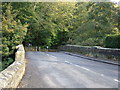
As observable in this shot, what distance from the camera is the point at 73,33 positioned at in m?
37.7

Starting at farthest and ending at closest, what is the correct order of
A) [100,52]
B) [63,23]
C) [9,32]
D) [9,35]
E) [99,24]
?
[63,23] → [99,24] → [100,52] → [9,35] → [9,32]

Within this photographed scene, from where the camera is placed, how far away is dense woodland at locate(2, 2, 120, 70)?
69.2 feet

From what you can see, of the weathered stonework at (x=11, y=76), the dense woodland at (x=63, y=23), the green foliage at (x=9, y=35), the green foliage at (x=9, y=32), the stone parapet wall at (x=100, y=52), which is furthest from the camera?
the dense woodland at (x=63, y=23)

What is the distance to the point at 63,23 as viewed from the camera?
4009 cm

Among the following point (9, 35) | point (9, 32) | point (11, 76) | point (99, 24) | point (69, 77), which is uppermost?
point (99, 24)

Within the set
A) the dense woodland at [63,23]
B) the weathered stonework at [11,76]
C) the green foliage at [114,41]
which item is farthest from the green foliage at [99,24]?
the weathered stonework at [11,76]

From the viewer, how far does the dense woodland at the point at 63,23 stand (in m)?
21.1

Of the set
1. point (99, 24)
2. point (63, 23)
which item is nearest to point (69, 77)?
point (99, 24)

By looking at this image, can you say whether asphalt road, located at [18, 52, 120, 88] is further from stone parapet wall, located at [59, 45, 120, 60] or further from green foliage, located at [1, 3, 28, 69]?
green foliage, located at [1, 3, 28, 69]

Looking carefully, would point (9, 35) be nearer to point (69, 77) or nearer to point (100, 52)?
point (100, 52)

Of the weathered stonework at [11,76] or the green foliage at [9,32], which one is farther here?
the green foliage at [9,32]

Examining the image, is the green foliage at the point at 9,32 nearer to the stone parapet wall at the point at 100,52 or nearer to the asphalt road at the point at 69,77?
the asphalt road at the point at 69,77

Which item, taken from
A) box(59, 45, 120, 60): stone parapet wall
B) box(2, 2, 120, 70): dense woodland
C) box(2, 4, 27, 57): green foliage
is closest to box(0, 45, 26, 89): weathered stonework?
box(2, 4, 27, 57): green foliage

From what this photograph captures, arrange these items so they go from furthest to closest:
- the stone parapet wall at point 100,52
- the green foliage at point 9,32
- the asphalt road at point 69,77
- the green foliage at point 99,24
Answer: the green foliage at point 99,24, the green foliage at point 9,32, the stone parapet wall at point 100,52, the asphalt road at point 69,77
